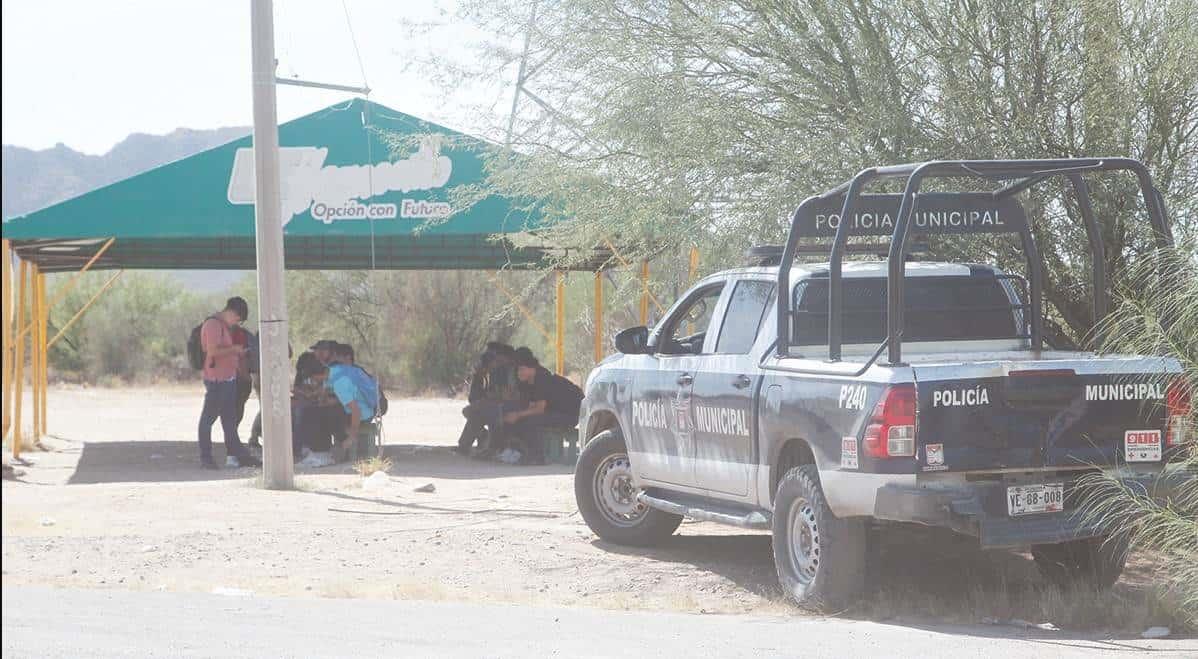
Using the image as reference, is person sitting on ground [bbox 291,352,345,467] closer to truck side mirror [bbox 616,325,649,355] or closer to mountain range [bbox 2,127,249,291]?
truck side mirror [bbox 616,325,649,355]

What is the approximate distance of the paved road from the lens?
6.68 m

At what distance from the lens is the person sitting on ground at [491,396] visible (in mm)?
18453

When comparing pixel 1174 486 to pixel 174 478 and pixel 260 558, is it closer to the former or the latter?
pixel 260 558

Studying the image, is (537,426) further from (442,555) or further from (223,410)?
(442,555)

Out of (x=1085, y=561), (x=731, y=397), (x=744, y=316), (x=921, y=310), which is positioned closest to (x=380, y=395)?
(x=744, y=316)

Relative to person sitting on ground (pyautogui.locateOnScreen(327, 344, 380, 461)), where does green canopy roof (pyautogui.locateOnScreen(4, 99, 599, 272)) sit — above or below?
above

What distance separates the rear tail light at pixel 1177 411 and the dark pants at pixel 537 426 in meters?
10.6

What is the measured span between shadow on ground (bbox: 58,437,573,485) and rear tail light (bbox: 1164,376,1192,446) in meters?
9.71

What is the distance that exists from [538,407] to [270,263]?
15.6 feet

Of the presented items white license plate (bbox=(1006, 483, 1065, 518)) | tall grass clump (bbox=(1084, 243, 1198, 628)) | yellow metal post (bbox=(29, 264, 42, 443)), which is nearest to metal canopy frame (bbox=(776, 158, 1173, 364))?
tall grass clump (bbox=(1084, 243, 1198, 628))

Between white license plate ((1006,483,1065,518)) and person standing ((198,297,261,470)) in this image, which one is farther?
person standing ((198,297,261,470))

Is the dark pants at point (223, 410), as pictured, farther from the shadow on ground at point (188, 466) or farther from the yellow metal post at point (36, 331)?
the yellow metal post at point (36, 331)

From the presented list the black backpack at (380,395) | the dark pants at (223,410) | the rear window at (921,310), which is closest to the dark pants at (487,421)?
the black backpack at (380,395)

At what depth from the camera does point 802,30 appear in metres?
10.9
